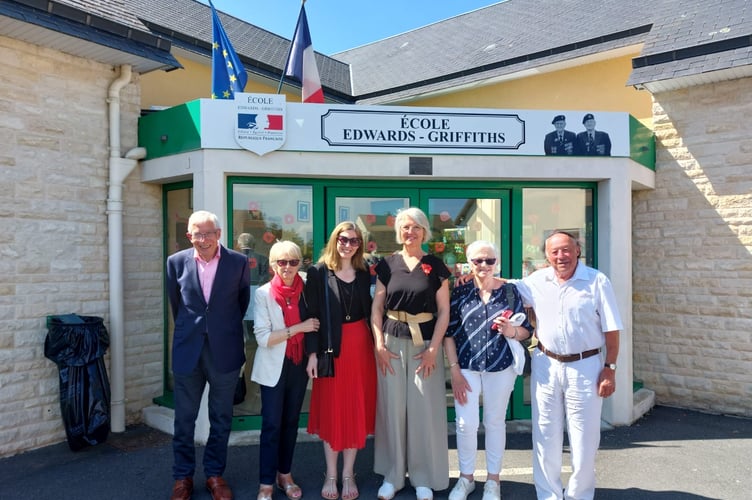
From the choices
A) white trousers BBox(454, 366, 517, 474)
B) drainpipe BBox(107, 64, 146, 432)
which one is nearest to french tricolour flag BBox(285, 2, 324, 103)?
drainpipe BBox(107, 64, 146, 432)

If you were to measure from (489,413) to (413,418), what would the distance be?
1.72 ft

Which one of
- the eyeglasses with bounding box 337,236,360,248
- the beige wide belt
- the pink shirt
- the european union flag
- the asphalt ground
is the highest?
the european union flag

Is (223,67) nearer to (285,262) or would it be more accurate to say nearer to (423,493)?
(285,262)

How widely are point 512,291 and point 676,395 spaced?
13.2ft

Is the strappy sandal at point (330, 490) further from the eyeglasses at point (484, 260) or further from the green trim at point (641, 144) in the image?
the green trim at point (641, 144)

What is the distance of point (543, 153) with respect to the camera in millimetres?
5398

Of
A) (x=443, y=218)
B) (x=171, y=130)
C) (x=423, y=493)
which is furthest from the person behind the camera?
(x=443, y=218)

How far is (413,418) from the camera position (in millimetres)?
3660

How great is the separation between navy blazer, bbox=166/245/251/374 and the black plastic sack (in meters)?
1.81

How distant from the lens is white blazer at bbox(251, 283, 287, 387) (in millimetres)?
3564

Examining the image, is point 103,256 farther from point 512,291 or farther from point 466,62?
point 466,62

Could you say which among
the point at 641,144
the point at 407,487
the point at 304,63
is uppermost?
the point at 304,63

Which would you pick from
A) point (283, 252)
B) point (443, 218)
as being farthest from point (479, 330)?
point (443, 218)

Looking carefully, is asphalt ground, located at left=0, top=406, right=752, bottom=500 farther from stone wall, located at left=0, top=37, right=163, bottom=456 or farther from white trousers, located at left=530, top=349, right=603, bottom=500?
stone wall, located at left=0, top=37, right=163, bottom=456
